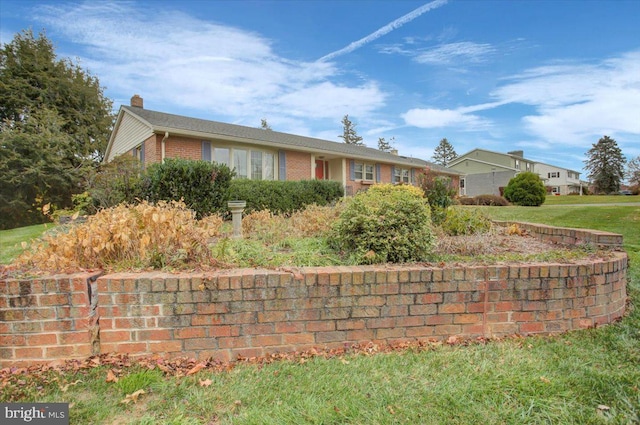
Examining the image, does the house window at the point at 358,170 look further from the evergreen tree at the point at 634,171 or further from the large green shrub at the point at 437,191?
the evergreen tree at the point at 634,171

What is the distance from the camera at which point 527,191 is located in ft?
63.6

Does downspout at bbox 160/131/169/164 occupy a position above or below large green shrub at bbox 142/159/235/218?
above

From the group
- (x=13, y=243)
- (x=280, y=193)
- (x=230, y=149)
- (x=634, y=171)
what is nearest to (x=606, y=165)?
(x=634, y=171)

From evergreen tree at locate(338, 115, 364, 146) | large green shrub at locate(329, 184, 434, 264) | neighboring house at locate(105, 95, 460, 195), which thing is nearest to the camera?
large green shrub at locate(329, 184, 434, 264)

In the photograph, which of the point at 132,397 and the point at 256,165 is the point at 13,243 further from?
the point at 132,397

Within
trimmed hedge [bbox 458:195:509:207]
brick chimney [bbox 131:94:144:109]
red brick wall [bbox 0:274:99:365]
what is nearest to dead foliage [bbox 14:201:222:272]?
red brick wall [bbox 0:274:99:365]

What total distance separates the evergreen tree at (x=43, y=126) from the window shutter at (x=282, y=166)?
8343mm

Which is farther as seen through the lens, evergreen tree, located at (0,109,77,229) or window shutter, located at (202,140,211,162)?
evergreen tree, located at (0,109,77,229)

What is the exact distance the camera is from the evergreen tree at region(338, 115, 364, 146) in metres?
46.8

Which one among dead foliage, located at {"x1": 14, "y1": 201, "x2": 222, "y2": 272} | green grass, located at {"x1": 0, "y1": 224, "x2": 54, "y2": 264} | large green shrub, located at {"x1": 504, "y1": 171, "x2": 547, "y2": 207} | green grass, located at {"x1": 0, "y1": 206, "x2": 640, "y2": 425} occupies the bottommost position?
green grass, located at {"x1": 0, "y1": 206, "x2": 640, "y2": 425}

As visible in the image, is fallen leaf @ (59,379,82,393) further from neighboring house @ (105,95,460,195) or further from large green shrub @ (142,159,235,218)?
neighboring house @ (105,95,460,195)

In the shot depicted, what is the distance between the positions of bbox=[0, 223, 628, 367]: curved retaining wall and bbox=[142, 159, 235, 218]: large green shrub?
572 centimetres

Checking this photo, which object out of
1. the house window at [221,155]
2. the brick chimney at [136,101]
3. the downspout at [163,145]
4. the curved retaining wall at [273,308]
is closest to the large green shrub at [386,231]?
the curved retaining wall at [273,308]

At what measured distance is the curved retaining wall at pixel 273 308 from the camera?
2146 millimetres
